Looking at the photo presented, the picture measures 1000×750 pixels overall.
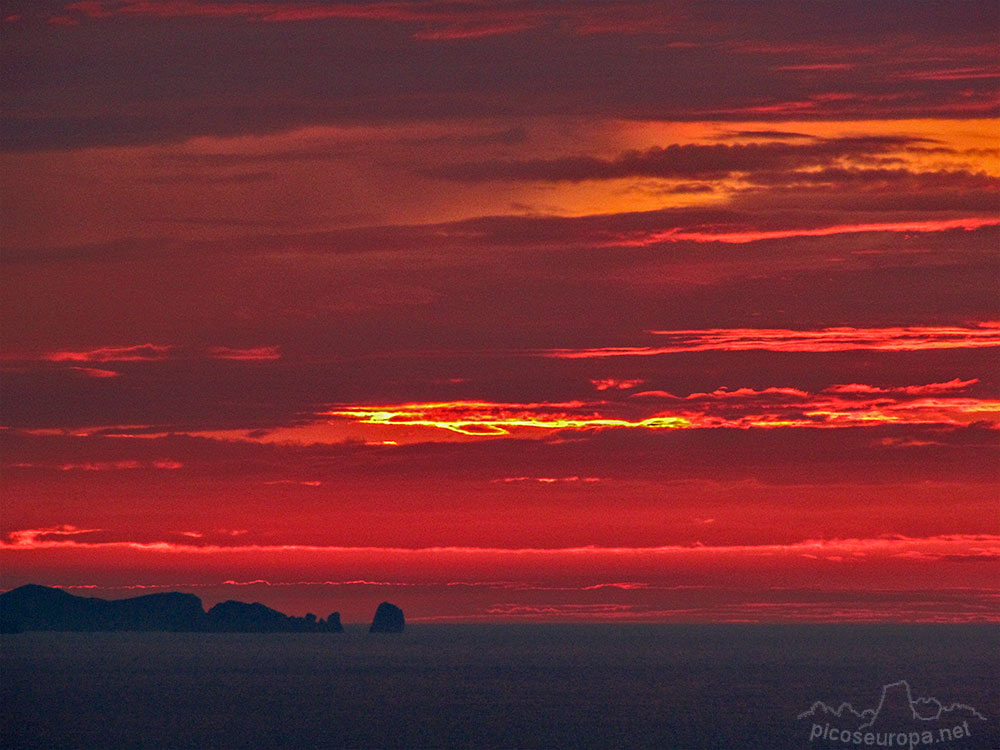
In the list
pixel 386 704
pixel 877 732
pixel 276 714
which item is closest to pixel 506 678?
pixel 386 704

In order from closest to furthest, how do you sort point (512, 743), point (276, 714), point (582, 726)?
point (512, 743)
point (582, 726)
point (276, 714)

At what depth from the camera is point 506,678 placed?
185875 mm

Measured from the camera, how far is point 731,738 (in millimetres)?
112812

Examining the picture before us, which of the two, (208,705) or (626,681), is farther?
(626,681)

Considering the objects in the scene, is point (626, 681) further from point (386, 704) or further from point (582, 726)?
point (582, 726)

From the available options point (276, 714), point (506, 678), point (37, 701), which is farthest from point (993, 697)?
point (37, 701)

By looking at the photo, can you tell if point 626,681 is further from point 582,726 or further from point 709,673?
point 582,726

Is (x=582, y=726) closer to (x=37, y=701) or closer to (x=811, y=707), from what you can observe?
(x=811, y=707)

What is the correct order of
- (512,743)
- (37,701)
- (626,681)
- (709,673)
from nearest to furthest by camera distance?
1. (512,743)
2. (37,701)
3. (626,681)
4. (709,673)

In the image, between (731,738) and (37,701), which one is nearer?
(731,738)

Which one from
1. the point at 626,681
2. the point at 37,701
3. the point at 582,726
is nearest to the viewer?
the point at 582,726

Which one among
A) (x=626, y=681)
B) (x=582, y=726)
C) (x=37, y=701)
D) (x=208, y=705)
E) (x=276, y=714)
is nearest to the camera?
(x=582, y=726)

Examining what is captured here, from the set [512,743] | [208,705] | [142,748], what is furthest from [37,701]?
[512,743]

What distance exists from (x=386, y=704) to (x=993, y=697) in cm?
6932
